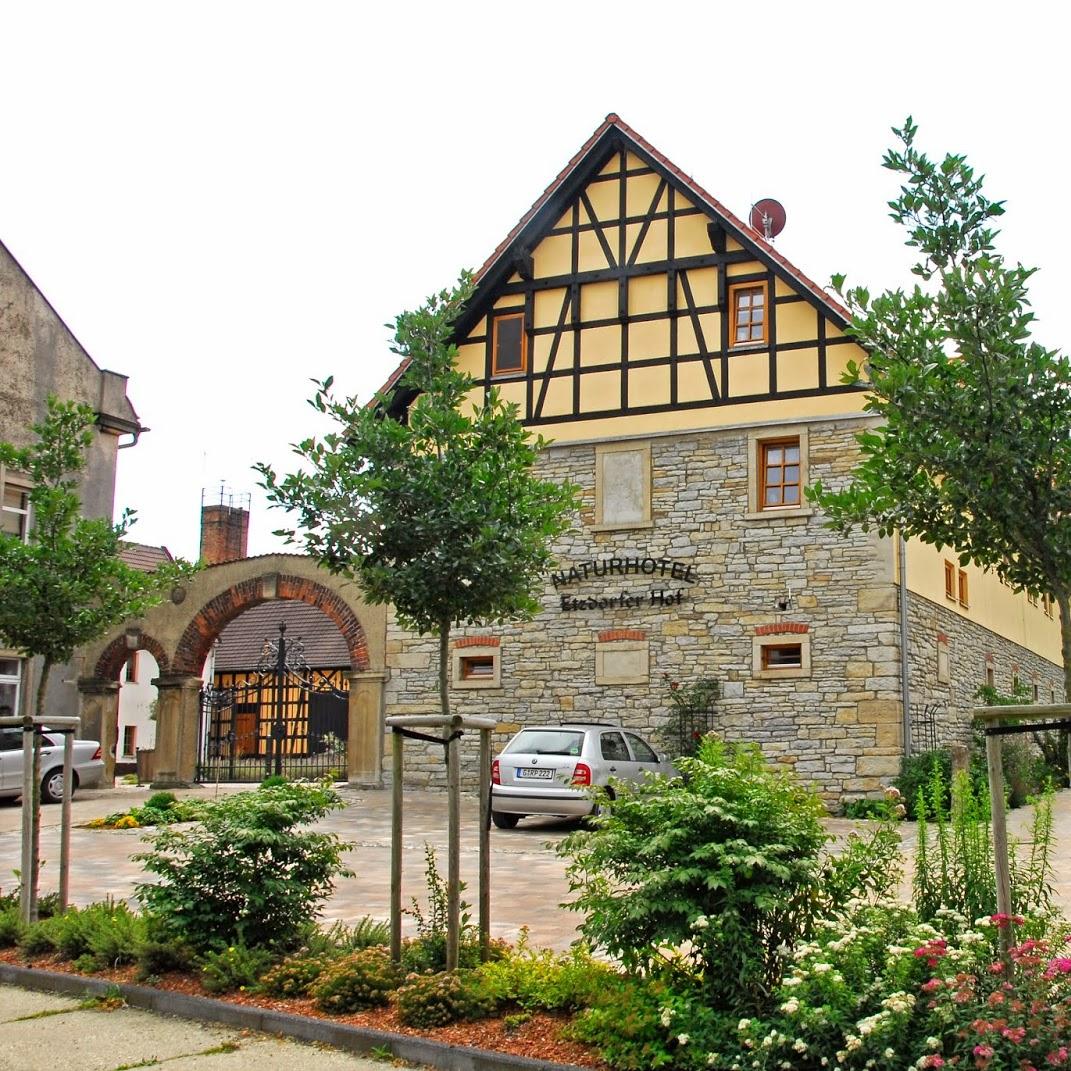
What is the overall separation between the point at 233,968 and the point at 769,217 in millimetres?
20050

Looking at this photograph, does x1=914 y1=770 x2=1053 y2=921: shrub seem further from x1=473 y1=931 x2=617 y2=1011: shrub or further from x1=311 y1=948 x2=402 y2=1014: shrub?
x1=311 y1=948 x2=402 y2=1014: shrub

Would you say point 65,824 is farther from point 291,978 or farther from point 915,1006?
point 915,1006

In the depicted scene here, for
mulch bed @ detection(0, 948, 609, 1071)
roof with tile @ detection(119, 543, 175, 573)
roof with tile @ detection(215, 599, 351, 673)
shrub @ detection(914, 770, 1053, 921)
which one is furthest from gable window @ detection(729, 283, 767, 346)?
roof with tile @ detection(119, 543, 175, 573)

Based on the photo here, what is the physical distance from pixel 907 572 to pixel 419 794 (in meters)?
8.43

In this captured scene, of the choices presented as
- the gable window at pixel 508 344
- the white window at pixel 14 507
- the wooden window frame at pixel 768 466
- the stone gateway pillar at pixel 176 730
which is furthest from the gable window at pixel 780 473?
the white window at pixel 14 507

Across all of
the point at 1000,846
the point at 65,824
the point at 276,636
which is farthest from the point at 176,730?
the point at 1000,846

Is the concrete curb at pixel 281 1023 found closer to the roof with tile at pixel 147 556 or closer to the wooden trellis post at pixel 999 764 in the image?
the wooden trellis post at pixel 999 764

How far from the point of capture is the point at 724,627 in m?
20.1

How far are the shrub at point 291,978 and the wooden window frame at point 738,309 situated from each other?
594 inches

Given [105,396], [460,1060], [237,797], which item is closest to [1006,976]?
[460,1060]

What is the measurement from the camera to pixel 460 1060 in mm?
5738

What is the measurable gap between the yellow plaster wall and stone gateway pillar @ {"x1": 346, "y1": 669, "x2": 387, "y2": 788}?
28.9 ft

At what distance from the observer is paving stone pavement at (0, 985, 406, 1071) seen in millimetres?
5867

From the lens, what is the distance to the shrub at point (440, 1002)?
6.16m
